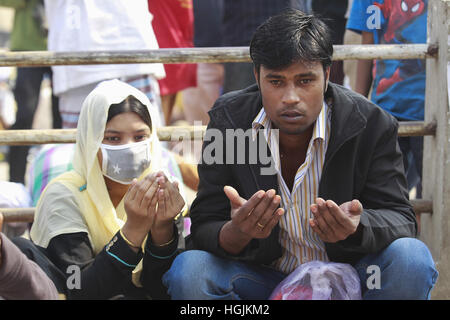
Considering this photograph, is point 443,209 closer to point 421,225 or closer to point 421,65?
point 421,225

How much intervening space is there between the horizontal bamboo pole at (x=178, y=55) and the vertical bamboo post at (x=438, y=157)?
97mm

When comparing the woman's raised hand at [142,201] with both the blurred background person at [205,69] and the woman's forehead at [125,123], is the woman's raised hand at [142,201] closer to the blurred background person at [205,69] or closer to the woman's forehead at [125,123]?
the woman's forehead at [125,123]

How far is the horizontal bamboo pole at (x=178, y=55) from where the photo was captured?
325cm

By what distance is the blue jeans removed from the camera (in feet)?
7.98

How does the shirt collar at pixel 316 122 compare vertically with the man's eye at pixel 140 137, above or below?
above

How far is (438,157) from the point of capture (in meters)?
3.20

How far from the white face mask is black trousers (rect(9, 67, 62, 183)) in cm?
187

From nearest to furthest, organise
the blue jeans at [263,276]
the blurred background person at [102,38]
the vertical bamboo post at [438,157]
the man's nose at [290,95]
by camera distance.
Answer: the blue jeans at [263,276]
the man's nose at [290,95]
the vertical bamboo post at [438,157]
the blurred background person at [102,38]

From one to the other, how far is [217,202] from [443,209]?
3.69 ft

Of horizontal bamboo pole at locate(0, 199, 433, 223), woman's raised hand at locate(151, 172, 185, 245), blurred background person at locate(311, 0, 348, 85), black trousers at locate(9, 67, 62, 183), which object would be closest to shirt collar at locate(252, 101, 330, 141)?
woman's raised hand at locate(151, 172, 185, 245)

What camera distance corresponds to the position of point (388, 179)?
2.65 meters

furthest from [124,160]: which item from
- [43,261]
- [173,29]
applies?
[173,29]

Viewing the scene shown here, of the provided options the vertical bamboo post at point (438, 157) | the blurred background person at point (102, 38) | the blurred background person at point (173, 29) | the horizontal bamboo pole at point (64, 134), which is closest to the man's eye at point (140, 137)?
the horizontal bamboo pole at point (64, 134)

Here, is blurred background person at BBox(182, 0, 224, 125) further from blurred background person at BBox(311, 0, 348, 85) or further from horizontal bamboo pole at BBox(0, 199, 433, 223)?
horizontal bamboo pole at BBox(0, 199, 433, 223)
